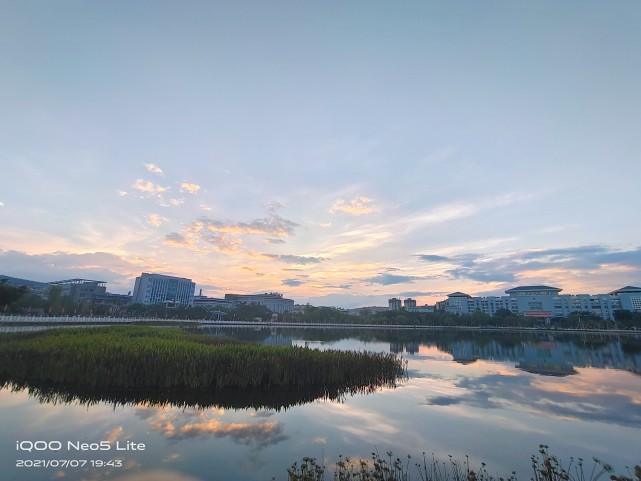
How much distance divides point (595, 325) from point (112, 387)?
142m

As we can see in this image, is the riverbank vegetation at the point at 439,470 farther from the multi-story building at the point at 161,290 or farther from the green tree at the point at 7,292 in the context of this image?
the multi-story building at the point at 161,290

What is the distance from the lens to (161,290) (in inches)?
7032

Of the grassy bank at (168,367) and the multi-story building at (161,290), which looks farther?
the multi-story building at (161,290)

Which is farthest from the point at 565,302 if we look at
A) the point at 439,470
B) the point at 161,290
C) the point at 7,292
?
the point at 161,290

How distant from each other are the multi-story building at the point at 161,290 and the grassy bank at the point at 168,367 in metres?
152

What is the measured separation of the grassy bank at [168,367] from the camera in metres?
15.9

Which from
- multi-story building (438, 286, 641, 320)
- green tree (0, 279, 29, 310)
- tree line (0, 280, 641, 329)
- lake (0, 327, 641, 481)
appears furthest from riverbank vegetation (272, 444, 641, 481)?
multi-story building (438, 286, 641, 320)

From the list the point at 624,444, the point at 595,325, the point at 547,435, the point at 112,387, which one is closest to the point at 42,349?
the point at 112,387

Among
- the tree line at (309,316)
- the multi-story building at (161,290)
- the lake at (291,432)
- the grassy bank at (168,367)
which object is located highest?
the multi-story building at (161,290)

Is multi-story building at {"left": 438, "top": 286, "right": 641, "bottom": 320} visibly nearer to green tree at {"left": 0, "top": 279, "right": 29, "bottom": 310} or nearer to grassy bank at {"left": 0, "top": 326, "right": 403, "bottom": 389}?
grassy bank at {"left": 0, "top": 326, "right": 403, "bottom": 389}

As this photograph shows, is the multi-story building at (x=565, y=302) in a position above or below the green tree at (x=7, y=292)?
above

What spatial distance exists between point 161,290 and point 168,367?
181m

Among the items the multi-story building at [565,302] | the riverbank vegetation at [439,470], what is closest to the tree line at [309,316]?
the multi-story building at [565,302]

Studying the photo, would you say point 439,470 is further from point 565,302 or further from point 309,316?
point 565,302
